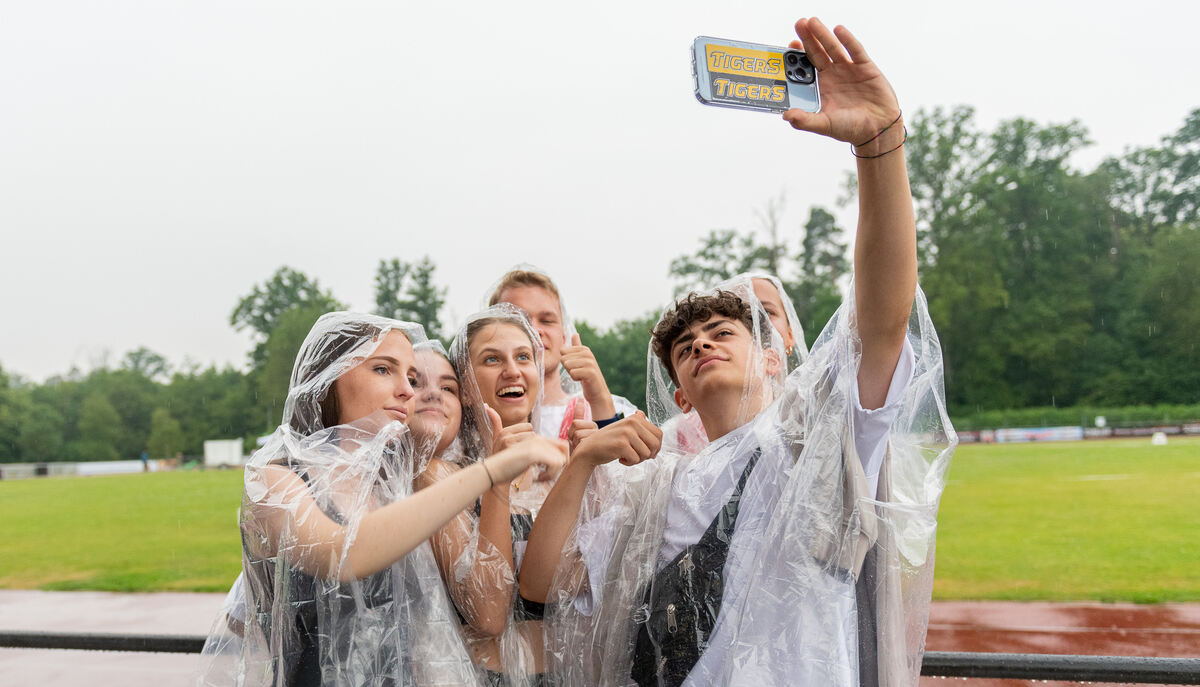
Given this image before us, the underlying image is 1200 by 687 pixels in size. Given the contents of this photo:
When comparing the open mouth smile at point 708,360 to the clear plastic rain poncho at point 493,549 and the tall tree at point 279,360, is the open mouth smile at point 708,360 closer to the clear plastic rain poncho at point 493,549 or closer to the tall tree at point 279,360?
the clear plastic rain poncho at point 493,549

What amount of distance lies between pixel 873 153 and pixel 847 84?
141mm

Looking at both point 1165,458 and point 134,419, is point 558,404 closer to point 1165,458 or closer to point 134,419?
point 1165,458

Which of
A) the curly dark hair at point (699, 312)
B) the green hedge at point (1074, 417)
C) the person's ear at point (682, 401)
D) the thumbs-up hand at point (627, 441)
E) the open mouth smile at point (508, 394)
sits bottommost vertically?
the green hedge at point (1074, 417)

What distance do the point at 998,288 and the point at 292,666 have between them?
47.2 meters

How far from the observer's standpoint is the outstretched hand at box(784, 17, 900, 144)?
140cm

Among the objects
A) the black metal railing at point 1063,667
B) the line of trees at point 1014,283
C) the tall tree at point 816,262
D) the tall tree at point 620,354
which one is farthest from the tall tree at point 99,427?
the black metal railing at point 1063,667

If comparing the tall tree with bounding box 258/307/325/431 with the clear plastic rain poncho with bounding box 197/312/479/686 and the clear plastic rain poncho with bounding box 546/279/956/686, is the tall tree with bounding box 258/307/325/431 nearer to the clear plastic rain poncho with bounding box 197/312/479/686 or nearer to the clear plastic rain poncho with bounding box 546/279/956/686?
the clear plastic rain poncho with bounding box 197/312/479/686

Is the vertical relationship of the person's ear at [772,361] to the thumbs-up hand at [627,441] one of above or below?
above

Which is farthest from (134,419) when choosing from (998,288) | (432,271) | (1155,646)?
(1155,646)

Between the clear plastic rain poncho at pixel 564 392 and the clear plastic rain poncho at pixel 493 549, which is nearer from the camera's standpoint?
the clear plastic rain poncho at pixel 493 549

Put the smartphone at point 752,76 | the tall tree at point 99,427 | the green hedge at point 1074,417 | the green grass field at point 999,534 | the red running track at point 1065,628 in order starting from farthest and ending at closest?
the tall tree at point 99,427, the green hedge at point 1074,417, the green grass field at point 999,534, the red running track at point 1065,628, the smartphone at point 752,76

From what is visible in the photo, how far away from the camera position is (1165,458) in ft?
81.2

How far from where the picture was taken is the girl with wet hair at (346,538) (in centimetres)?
159

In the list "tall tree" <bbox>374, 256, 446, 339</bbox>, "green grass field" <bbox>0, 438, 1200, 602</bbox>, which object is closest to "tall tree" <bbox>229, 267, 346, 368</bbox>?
"tall tree" <bbox>374, 256, 446, 339</bbox>
